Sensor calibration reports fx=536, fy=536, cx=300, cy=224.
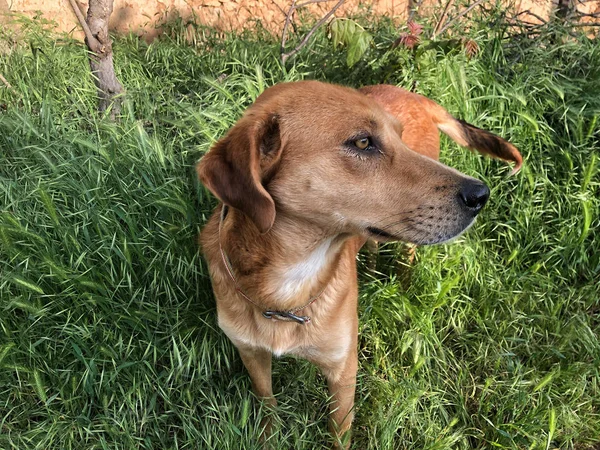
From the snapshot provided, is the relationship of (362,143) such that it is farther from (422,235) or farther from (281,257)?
(281,257)

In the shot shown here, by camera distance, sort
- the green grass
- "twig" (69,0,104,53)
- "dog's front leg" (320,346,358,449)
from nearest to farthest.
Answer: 1. "dog's front leg" (320,346,358,449)
2. the green grass
3. "twig" (69,0,104,53)

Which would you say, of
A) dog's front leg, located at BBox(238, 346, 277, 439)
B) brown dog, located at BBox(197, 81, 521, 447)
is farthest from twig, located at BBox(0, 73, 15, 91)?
dog's front leg, located at BBox(238, 346, 277, 439)

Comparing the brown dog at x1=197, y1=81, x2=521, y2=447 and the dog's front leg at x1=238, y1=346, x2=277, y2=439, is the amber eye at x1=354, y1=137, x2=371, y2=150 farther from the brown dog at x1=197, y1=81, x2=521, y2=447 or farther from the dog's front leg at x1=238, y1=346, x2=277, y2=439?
the dog's front leg at x1=238, y1=346, x2=277, y2=439

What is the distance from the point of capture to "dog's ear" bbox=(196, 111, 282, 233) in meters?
1.84

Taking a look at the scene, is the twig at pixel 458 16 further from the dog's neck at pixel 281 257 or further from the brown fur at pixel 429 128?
the dog's neck at pixel 281 257

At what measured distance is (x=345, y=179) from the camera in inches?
77.0

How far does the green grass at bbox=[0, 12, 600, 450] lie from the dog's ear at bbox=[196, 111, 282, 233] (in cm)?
104

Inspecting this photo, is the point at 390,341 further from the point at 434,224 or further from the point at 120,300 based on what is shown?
the point at 120,300

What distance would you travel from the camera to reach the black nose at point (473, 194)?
196 centimetres

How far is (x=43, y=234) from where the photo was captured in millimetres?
2896

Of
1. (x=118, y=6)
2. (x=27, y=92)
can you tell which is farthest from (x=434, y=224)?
(x=118, y=6)

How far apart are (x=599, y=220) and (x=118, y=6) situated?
488cm

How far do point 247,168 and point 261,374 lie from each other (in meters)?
1.18

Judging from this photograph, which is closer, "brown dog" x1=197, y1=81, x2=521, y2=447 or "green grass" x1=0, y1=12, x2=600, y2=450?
"brown dog" x1=197, y1=81, x2=521, y2=447
